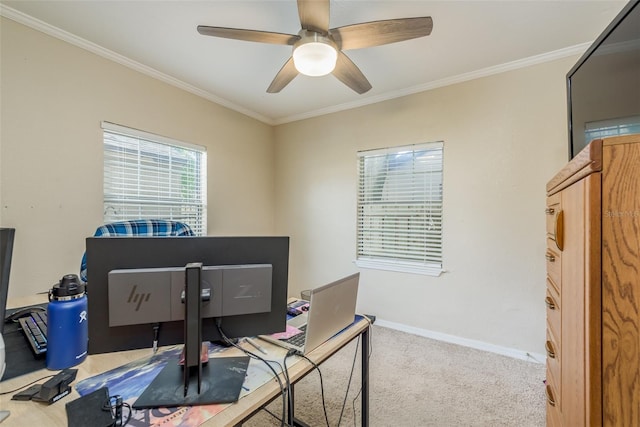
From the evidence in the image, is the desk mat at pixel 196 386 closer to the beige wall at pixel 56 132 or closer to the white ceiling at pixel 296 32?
the beige wall at pixel 56 132

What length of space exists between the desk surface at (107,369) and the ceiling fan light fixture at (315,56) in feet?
5.20

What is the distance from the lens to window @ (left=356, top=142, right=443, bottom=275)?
285cm

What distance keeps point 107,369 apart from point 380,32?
2021 mm

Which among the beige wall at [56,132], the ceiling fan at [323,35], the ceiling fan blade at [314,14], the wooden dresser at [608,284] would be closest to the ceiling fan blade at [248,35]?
the ceiling fan at [323,35]

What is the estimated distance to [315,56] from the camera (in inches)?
66.0

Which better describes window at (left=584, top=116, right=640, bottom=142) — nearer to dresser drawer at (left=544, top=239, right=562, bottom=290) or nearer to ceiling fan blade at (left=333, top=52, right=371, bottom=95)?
dresser drawer at (left=544, top=239, right=562, bottom=290)

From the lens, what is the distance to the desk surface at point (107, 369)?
682 millimetres

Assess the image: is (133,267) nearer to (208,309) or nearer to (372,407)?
(208,309)

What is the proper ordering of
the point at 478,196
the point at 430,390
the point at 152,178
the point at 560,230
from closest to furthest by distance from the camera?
1. the point at 560,230
2. the point at 430,390
3. the point at 478,196
4. the point at 152,178

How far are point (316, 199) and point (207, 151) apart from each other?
56.9 inches

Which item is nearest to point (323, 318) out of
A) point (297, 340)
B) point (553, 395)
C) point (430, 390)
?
point (297, 340)

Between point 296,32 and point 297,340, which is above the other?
point 296,32

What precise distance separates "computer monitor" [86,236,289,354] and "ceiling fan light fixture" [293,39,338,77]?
50.8 inches

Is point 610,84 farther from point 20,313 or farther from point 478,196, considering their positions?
point 20,313
